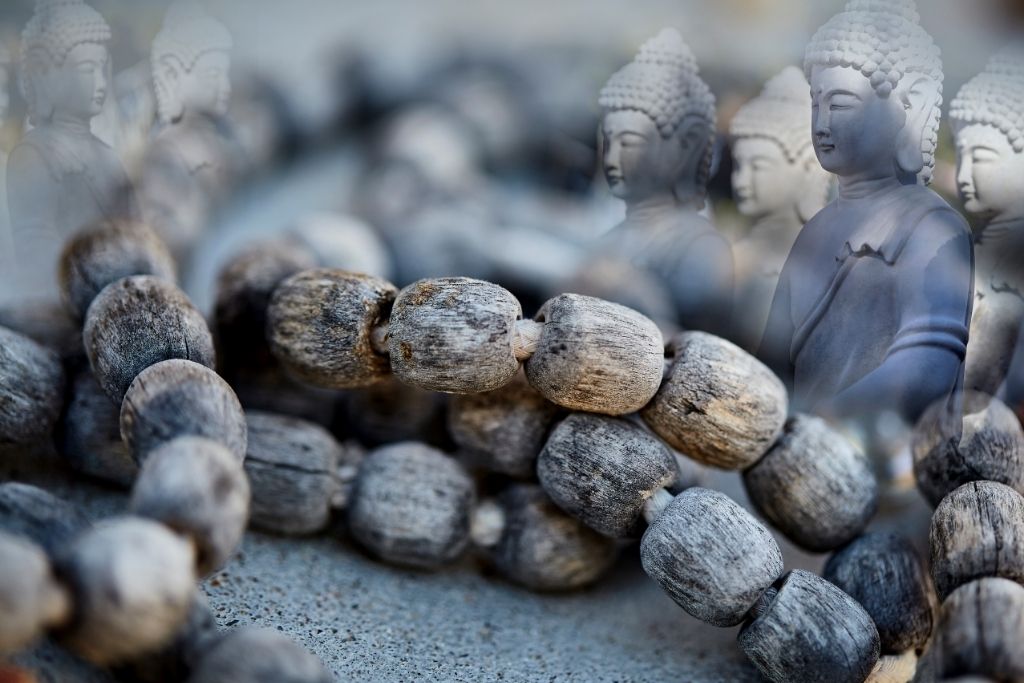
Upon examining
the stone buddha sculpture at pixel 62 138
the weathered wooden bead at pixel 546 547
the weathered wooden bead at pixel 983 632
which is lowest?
the weathered wooden bead at pixel 546 547

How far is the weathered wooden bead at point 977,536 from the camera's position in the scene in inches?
22.1

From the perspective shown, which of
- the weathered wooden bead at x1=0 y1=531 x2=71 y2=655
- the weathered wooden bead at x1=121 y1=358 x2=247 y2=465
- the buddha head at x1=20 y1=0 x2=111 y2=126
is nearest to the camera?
the weathered wooden bead at x1=0 y1=531 x2=71 y2=655

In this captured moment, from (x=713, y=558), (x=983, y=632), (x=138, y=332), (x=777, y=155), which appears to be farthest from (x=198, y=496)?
(x=777, y=155)

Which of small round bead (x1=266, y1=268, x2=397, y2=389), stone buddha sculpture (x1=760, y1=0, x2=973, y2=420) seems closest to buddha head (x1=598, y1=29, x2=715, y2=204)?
stone buddha sculpture (x1=760, y1=0, x2=973, y2=420)

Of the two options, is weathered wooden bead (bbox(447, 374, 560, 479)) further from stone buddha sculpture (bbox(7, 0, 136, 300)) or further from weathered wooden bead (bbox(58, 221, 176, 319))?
stone buddha sculpture (bbox(7, 0, 136, 300))

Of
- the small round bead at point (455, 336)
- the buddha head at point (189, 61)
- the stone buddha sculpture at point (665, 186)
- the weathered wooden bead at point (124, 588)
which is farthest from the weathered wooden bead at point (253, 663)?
the buddha head at point (189, 61)

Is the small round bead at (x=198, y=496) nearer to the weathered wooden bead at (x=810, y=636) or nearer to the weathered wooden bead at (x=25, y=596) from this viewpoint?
the weathered wooden bead at (x=25, y=596)

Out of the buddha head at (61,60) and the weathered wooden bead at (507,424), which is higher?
the buddha head at (61,60)

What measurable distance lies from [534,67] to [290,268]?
79cm

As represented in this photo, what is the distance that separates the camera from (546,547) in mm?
694

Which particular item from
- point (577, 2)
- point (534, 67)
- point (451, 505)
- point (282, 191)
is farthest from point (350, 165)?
point (451, 505)

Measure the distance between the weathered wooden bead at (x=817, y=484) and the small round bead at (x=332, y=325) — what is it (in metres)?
0.29

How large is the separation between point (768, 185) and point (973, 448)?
255 millimetres

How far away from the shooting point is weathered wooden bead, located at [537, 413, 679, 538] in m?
0.63
